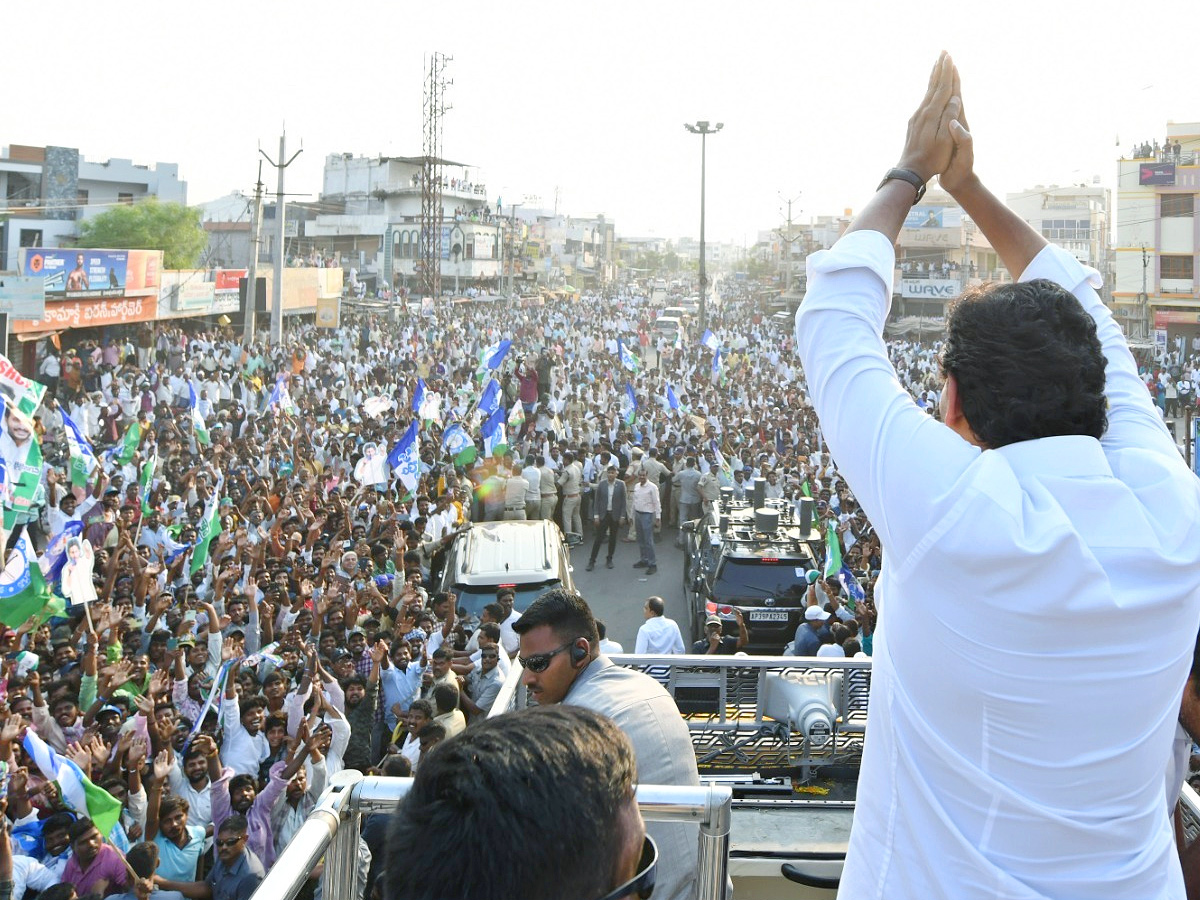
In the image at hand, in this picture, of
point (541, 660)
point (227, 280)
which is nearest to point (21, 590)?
point (541, 660)

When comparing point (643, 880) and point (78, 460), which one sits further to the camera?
point (78, 460)

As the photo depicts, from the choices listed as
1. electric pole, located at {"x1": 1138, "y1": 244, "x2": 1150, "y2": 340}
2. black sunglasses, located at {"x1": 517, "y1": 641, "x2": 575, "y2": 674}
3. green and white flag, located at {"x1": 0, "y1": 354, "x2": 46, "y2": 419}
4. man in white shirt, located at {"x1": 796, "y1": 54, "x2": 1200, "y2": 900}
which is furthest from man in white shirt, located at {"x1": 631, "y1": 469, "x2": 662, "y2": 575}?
electric pole, located at {"x1": 1138, "y1": 244, "x2": 1150, "y2": 340}

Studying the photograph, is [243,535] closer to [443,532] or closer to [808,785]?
[443,532]

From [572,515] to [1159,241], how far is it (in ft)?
130

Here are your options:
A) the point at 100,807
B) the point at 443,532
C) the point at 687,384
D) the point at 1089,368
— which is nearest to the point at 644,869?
the point at 1089,368

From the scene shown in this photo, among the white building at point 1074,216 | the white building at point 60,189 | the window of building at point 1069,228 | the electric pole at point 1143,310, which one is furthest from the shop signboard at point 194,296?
the window of building at point 1069,228

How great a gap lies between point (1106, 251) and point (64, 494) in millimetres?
77256

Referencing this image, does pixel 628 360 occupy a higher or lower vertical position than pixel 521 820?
higher

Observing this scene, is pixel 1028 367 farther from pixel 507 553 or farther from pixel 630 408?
pixel 630 408

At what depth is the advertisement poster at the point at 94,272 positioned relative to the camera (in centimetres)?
2217

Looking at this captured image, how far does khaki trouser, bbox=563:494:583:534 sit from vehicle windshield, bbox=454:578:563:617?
6.13 metres

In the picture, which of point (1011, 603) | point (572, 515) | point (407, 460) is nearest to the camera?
point (1011, 603)

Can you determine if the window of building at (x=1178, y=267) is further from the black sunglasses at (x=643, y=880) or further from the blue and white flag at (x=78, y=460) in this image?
the black sunglasses at (x=643, y=880)

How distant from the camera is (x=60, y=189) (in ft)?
152
